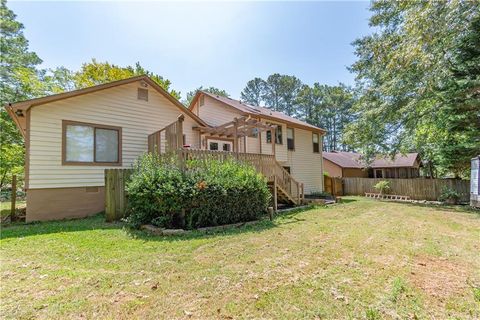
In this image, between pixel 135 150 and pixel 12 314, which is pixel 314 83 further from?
pixel 12 314

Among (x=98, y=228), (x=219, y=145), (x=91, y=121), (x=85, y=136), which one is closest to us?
(x=98, y=228)

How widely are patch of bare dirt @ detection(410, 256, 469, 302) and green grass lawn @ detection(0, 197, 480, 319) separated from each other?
2 centimetres

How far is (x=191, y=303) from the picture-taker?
2.90 m

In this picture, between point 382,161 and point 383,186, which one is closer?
point 383,186

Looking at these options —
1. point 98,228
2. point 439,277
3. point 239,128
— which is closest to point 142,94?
point 239,128

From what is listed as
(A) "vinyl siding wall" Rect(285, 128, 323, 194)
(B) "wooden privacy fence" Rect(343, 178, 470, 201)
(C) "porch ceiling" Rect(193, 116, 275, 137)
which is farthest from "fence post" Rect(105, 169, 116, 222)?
(B) "wooden privacy fence" Rect(343, 178, 470, 201)

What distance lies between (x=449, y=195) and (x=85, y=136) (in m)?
19.7

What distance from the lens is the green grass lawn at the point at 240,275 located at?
278cm

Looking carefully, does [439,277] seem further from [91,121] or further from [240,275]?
[91,121]

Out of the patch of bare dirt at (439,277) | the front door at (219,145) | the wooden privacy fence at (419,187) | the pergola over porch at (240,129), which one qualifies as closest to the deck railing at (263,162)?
the pergola over porch at (240,129)

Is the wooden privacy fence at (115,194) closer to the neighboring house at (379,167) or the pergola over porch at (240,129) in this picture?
the pergola over porch at (240,129)

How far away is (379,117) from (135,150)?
14.3 metres

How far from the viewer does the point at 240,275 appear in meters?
3.67

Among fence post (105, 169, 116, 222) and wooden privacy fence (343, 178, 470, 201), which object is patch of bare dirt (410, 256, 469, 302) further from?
wooden privacy fence (343, 178, 470, 201)
